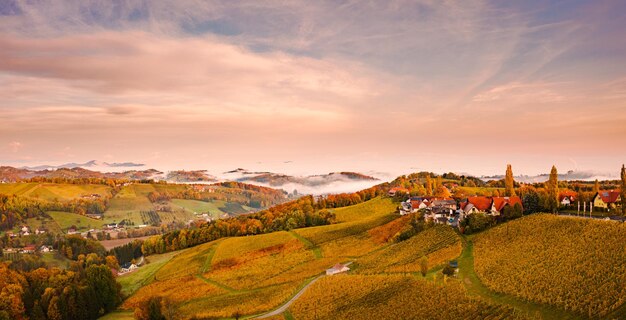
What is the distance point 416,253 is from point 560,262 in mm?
29304

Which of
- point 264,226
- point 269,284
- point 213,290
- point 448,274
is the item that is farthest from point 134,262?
point 448,274

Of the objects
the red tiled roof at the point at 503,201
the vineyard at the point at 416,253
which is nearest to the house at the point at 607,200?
the red tiled roof at the point at 503,201

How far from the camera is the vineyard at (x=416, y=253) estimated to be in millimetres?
77062

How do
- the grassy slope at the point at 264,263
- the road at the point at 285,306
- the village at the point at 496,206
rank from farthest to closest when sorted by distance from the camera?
the village at the point at 496,206 < the grassy slope at the point at 264,263 < the road at the point at 285,306

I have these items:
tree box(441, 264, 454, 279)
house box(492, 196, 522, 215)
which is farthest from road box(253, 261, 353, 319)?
house box(492, 196, 522, 215)

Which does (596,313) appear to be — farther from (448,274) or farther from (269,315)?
(269,315)

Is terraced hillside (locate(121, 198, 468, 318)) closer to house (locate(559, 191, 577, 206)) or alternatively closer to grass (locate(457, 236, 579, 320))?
grass (locate(457, 236, 579, 320))

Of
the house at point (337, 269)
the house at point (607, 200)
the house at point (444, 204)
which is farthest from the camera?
the house at point (444, 204)

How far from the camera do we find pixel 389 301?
6344 cm

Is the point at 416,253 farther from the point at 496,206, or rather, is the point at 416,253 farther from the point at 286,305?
the point at 496,206

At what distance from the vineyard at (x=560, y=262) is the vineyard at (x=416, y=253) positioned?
5315 mm

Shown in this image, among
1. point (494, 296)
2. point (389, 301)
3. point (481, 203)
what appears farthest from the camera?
point (481, 203)

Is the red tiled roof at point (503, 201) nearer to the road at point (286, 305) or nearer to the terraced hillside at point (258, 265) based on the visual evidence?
the terraced hillside at point (258, 265)

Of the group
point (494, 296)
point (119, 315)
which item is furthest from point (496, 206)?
point (119, 315)
